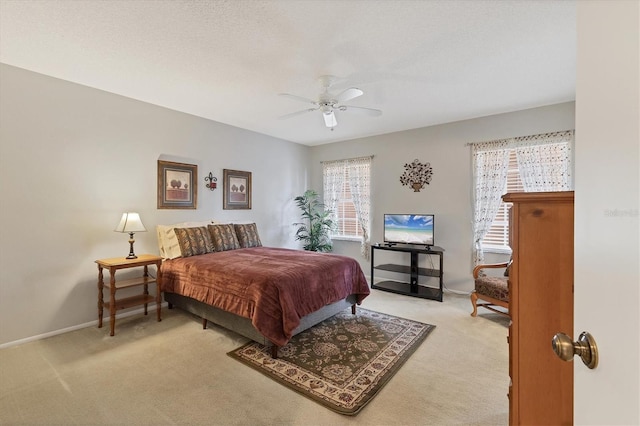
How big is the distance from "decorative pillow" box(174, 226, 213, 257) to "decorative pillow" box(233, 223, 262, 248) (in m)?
0.53

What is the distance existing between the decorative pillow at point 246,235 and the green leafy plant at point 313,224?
Answer: 1.37 meters

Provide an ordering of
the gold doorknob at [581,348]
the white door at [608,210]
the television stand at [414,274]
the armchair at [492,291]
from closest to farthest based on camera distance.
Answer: the white door at [608,210], the gold doorknob at [581,348], the armchair at [492,291], the television stand at [414,274]

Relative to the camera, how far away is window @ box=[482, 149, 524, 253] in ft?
13.1

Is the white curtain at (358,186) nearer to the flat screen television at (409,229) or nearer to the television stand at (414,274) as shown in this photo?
the flat screen television at (409,229)

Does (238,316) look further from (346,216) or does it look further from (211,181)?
(346,216)

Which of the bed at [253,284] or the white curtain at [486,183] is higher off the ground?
the white curtain at [486,183]

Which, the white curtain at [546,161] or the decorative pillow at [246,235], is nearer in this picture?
the white curtain at [546,161]

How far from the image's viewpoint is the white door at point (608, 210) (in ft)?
1.67

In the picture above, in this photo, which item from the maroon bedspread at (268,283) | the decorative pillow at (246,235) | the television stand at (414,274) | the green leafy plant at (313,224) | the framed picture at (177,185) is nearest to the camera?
the maroon bedspread at (268,283)

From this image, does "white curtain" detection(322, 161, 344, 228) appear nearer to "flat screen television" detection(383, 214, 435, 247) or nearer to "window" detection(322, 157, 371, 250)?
"window" detection(322, 157, 371, 250)

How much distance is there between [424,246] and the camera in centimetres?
450

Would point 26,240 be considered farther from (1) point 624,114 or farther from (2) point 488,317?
(2) point 488,317

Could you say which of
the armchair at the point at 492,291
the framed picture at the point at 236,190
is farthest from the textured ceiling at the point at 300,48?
the armchair at the point at 492,291

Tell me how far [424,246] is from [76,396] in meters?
4.24
